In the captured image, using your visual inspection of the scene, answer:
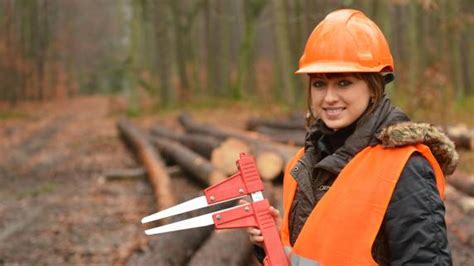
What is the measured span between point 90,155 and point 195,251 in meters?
9.83

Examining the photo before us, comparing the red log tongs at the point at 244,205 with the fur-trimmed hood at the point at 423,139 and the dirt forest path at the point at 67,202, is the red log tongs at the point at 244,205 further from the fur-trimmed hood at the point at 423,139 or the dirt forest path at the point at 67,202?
the dirt forest path at the point at 67,202

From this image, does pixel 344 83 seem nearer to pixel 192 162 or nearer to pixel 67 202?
pixel 67 202

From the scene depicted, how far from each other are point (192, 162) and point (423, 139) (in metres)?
8.90

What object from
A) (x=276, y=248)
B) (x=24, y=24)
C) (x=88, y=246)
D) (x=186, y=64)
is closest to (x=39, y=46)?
(x=24, y=24)

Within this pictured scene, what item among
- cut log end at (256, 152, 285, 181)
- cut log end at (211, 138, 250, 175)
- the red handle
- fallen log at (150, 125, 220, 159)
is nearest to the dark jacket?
the red handle

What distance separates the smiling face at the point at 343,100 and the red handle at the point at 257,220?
0.44 metres

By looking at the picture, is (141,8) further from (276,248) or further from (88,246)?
(276,248)

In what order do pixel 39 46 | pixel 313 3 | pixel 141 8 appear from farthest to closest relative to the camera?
pixel 39 46
pixel 141 8
pixel 313 3

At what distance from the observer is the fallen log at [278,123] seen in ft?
48.6

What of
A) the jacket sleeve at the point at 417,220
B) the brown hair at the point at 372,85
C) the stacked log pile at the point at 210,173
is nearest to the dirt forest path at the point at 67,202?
the stacked log pile at the point at 210,173

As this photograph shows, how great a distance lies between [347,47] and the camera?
2521 mm

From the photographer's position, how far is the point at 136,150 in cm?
1493

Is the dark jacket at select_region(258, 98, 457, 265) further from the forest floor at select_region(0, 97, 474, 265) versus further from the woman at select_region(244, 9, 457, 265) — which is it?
the forest floor at select_region(0, 97, 474, 265)

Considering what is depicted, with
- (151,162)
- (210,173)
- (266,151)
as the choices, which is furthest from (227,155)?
(151,162)
